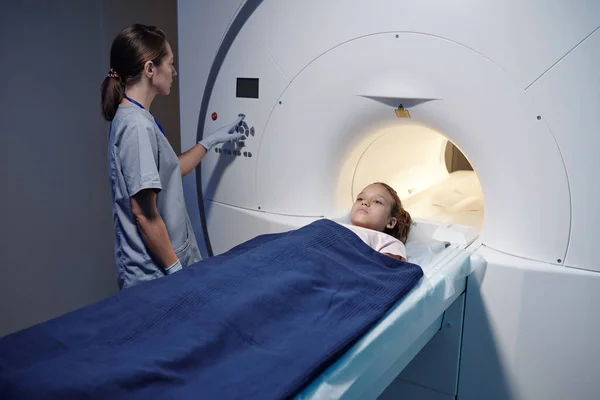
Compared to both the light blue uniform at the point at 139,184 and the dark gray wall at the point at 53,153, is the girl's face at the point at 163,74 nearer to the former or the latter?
the light blue uniform at the point at 139,184

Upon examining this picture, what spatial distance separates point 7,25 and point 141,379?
1490 mm

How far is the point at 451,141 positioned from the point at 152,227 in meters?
0.78

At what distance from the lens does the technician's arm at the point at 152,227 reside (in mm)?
1446

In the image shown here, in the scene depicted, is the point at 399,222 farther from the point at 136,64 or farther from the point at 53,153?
the point at 53,153

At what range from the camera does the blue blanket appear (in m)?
0.83

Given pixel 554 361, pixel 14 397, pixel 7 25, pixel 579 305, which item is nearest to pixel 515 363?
pixel 554 361

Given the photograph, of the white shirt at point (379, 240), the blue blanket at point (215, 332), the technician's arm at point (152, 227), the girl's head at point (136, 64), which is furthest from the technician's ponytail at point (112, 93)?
the white shirt at point (379, 240)

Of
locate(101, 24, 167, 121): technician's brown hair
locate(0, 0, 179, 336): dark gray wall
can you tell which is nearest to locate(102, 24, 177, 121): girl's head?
locate(101, 24, 167, 121): technician's brown hair

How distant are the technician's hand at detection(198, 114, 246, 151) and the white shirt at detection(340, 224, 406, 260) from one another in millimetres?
477

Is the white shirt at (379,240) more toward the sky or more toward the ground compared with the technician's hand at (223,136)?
more toward the ground

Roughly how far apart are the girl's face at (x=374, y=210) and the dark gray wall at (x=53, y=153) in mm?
1066

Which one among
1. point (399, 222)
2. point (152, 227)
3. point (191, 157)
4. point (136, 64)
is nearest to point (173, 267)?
point (152, 227)

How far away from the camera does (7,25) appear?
6.13ft

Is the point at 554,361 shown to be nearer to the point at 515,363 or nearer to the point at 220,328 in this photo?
the point at 515,363
